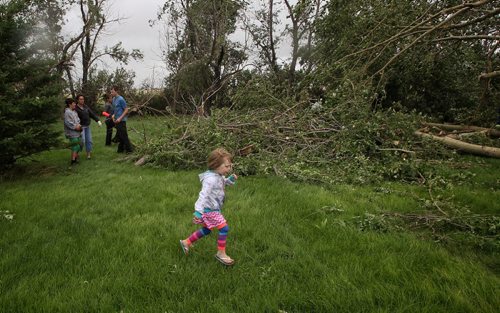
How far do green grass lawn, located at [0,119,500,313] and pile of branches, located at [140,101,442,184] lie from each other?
109 cm

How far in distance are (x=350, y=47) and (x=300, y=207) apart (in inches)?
224

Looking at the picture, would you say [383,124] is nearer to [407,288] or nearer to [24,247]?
[407,288]

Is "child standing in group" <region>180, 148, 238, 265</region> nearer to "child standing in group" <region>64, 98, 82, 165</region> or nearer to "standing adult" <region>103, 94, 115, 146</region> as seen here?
"child standing in group" <region>64, 98, 82, 165</region>

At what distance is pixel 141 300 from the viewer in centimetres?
278

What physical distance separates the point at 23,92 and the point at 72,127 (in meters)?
1.46

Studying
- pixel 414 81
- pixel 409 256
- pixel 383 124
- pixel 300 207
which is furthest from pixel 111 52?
pixel 409 256

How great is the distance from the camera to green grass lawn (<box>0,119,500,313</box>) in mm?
2691

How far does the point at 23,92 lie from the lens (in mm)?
7129

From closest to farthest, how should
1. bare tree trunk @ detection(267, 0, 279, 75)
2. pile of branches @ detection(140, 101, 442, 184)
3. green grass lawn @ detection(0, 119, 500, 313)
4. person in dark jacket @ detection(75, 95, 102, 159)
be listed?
green grass lawn @ detection(0, 119, 500, 313)
pile of branches @ detection(140, 101, 442, 184)
person in dark jacket @ detection(75, 95, 102, 159)
bare tree trunk @ detection(267, 0, 279, 75)

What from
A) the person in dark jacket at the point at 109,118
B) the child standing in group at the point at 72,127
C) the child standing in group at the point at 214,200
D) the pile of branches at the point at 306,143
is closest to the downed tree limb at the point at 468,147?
the pile of branches at the point at 306,143

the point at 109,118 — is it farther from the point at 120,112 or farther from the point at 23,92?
the point at 23,92

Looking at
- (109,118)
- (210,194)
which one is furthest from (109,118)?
(210,194)

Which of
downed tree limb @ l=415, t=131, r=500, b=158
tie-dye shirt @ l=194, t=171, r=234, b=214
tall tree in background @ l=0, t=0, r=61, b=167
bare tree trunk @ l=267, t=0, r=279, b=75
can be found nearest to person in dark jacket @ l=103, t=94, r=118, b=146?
tall tree in background @ l=0, t=0, r=61, b=167

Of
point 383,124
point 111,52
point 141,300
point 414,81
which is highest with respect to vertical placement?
point 111,52
